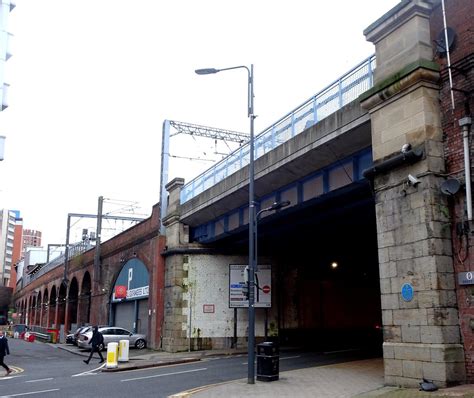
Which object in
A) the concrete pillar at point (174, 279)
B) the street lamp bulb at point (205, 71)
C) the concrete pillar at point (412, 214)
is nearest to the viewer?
the concrete pillar at point (412, 214)

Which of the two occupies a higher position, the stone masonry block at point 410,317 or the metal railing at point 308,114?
the metal railing at point 308,114

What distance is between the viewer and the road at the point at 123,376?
592 inches

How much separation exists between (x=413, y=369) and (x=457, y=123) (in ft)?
19.2

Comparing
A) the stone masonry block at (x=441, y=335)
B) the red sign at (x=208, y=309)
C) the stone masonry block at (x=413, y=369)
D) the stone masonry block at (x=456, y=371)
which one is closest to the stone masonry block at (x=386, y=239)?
the stone masonry block at (x=441, y=335)

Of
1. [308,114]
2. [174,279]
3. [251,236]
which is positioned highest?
[308,114]

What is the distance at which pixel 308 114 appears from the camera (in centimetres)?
1920

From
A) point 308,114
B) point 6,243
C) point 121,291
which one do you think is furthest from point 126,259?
point 6,243

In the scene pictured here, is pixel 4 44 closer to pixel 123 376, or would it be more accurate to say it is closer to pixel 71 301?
pixel 123 376

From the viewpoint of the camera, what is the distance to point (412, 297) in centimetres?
1283

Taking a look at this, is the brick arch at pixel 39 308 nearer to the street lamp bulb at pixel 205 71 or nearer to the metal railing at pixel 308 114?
the metal railing at pixel 308 114

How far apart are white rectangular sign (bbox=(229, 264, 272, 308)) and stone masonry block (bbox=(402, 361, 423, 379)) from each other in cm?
1610

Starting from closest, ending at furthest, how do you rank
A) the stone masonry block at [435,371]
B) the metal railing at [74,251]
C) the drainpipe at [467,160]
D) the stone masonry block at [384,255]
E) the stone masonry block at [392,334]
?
the stone masonry block at [435,371], the drainpipe at [467,160], the stone masonry block at [392,334], the stone masonry block at [384,255], the metal railing at [74,251]

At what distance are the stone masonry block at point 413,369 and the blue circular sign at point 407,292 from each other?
4.82ft

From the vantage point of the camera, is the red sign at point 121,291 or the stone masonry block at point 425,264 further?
the red sign at point 121,291
